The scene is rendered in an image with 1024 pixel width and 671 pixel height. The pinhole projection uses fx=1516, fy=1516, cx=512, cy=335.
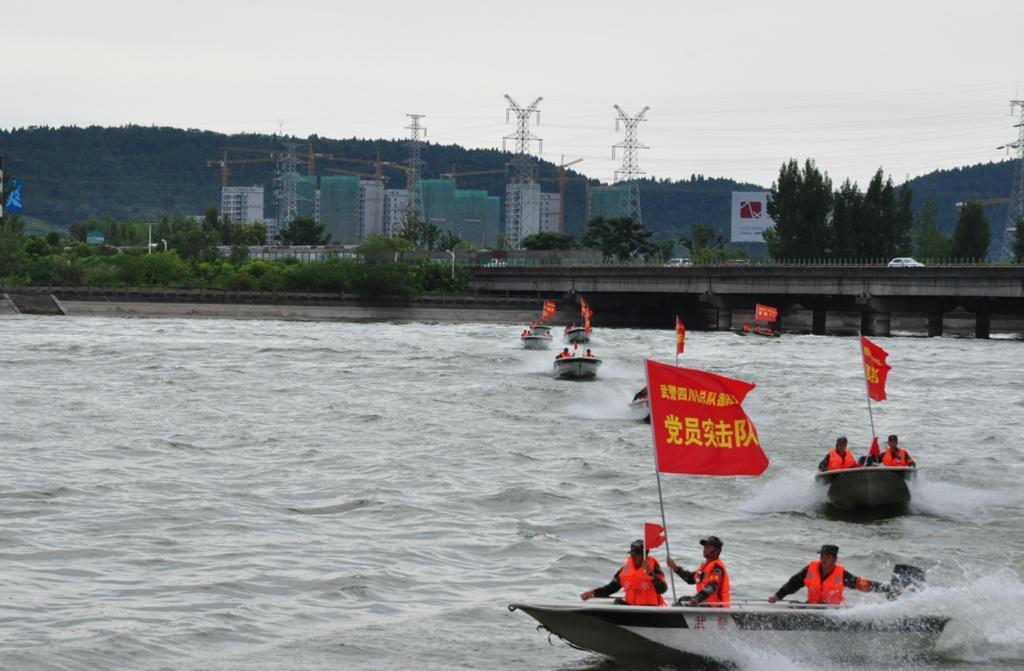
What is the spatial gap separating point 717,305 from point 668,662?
138 m

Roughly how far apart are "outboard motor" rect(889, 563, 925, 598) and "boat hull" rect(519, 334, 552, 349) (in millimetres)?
79872

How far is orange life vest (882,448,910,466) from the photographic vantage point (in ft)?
122

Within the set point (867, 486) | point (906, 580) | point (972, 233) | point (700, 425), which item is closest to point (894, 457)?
point (867, 486)

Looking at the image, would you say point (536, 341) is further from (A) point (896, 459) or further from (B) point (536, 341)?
(A) point (896, 459)

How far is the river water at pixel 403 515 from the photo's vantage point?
958 inches

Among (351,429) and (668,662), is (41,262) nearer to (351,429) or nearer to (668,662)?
(351,429)

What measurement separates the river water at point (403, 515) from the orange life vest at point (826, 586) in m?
0.46

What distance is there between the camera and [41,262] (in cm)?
17625

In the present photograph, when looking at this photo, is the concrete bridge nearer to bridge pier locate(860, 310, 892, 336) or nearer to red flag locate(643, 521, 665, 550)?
bridge pier locate(860, 310, 892, 336)

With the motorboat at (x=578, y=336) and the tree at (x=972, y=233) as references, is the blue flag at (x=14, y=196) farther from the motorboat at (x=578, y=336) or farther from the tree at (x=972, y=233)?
the tree at (x=972, y=233)

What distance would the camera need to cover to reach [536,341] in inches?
4102

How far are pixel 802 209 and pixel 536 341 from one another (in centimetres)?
7723

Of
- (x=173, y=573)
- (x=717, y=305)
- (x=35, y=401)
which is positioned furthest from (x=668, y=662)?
(x=717, y=305)

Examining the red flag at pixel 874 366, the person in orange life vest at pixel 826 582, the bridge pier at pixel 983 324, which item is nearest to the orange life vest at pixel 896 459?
the red flag at pixel 874 366
